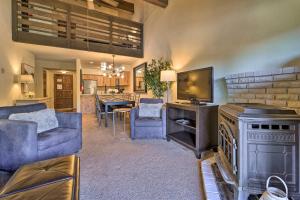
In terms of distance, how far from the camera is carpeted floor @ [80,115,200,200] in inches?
64.3

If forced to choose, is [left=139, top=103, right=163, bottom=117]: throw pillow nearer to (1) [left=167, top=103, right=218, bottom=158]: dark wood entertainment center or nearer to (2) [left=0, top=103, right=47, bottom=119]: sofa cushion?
(1) [left=167, top=103, right=218, bottom=158]: dark wood entertainment center

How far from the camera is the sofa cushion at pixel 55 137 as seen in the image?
211 centimetres

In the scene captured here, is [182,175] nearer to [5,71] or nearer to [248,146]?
[248,146]

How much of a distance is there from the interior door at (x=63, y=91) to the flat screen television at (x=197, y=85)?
7474 mm

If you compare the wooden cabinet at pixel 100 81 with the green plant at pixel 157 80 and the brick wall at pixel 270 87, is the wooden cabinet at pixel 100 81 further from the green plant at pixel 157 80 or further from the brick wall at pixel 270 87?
the brick wall at pixel 270 87

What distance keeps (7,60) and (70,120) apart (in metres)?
2.58

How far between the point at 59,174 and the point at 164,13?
485 centimetres

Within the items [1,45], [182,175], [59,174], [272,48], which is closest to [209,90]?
[272,48]

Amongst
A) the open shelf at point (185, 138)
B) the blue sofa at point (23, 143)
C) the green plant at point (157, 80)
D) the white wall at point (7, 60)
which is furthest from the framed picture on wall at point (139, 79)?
the blue sofa at point (23, 143)

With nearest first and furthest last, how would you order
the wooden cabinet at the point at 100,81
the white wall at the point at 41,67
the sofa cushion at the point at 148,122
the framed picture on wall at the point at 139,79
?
1. the sofa cushion at the point at 148,122
2. the framed picture on wall at the point at 139,79
3. the white wall at the point at 41,67
4. the wooden cabinet at the point at 100,81

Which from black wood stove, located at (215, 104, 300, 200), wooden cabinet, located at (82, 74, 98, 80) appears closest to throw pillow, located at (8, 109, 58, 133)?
black wood stove, located at (215, 104, 300, 200)

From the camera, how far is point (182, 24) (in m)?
3.91

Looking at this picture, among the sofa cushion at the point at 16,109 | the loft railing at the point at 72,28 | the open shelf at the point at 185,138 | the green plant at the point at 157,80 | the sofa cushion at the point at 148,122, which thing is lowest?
the open shelf at the point at 185,138

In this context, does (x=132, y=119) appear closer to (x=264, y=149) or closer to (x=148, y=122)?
(x=148, y=122)
